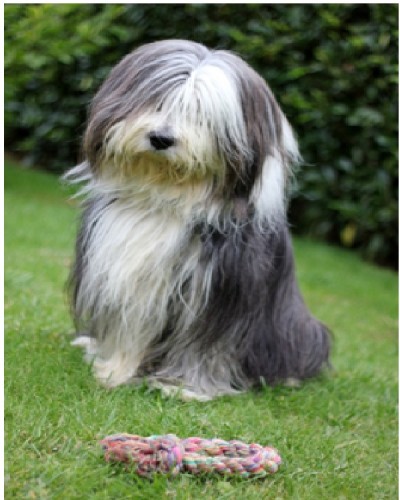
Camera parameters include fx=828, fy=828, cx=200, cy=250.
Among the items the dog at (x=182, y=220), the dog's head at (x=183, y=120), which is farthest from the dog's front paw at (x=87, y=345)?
the dog's head at (x=183, y=120)

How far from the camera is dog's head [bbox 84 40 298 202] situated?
2.87m

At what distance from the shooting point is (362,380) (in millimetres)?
4027

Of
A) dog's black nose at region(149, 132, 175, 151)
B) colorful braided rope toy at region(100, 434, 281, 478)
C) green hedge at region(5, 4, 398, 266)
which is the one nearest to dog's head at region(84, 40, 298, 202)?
dog's black nose at region(149, 132, 175, 151)

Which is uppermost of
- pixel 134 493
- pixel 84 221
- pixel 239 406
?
pixel 84 221

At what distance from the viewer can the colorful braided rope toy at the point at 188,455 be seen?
7.72 feet

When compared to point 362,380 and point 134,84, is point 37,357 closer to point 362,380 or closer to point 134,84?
point 134,84

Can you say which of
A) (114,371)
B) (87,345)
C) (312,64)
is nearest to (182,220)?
A: (114,371)

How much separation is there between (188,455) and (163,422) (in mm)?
333

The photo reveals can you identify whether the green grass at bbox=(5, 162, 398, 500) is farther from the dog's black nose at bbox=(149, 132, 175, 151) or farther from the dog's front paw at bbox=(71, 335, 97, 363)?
the dog's black nose at bbox=(149, 132, 175, 151)

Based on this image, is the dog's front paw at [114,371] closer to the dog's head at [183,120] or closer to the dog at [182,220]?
the dog at [182,220]

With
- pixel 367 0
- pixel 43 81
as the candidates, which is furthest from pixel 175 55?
pixel 43 81

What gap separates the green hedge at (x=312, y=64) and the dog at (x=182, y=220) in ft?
13.0

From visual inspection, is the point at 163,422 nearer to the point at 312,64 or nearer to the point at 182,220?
the point at 182,220

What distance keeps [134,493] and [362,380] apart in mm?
2027
